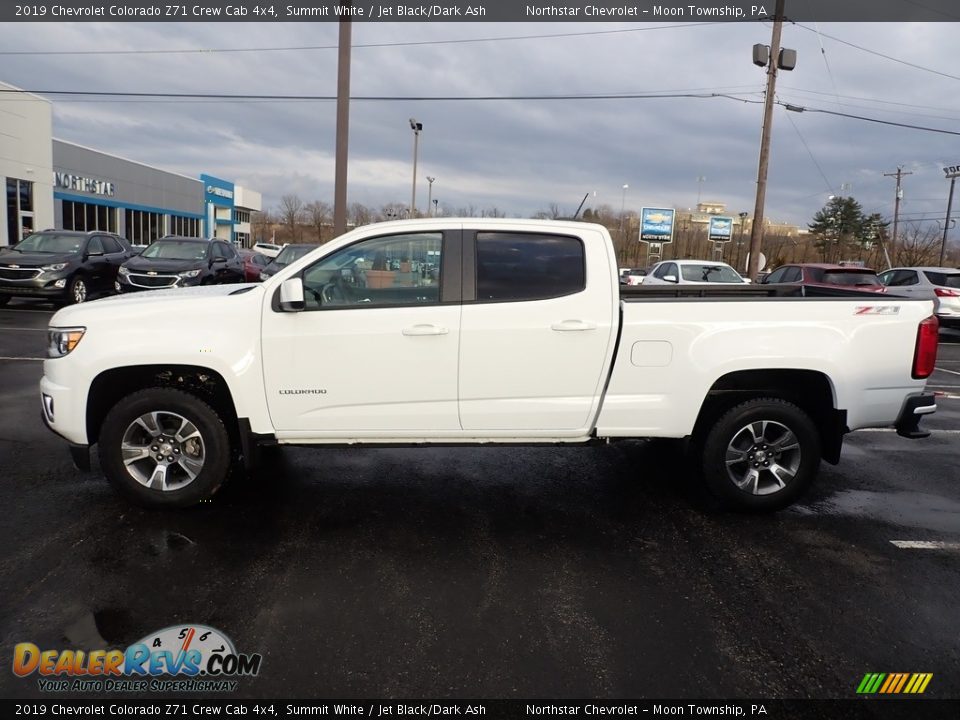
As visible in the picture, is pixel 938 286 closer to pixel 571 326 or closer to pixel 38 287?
pixel 571 326

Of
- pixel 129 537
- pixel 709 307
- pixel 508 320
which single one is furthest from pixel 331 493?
pixel 709 307

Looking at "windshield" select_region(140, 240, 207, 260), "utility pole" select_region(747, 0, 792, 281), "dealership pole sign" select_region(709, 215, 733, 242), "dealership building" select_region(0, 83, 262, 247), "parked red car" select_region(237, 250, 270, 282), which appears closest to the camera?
"windshield" select_region(140, 240, 207, 260)

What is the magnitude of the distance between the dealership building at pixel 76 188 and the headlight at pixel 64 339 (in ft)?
105

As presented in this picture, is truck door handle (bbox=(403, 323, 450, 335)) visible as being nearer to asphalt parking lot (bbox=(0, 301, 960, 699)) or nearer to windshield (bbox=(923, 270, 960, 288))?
asphalt parking lot (bbox=(0, 301, 960, 699))

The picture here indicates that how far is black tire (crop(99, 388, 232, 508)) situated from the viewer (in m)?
4.41

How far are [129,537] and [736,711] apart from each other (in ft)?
11.4

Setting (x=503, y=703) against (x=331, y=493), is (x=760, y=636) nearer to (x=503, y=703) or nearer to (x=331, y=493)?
(x=503, y=703)

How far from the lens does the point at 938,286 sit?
55.3 ft

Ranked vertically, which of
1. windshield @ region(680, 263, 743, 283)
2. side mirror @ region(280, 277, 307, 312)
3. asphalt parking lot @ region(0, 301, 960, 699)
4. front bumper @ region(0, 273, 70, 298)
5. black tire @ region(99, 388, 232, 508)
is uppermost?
windshield @ region(680, 263, 743, 283)

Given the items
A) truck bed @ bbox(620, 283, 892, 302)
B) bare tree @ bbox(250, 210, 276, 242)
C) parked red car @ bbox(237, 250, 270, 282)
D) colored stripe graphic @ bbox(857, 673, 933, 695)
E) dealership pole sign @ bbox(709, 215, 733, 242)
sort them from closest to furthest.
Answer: colored stripe graphic @ bbox(857, 673, 933, 695)
truck bed @ bbox(620, 283, 892, 302)
parked red car @ bbox(237, 250, 270, 282)
dealership pole sign @ bbox(709, 215, 733, 242)
bare tree @ bbox(250, 210, 276, 242)

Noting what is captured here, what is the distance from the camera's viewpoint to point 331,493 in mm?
5016

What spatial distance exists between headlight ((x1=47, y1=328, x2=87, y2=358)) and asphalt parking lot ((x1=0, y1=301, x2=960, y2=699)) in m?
1.06

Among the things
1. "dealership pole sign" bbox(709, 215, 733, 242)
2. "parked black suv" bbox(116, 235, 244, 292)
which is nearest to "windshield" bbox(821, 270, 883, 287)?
"parked black suv" bbox(116, 235, 244, 292)

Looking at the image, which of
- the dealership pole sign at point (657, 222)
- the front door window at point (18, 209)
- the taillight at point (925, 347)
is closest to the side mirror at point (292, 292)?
the taillight at point (925, 347)
